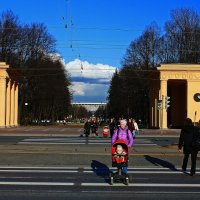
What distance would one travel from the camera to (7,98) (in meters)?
72.6

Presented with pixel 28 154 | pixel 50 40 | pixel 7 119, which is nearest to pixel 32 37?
pixel 50 40

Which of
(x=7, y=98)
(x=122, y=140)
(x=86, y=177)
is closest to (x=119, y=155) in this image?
Answer: (x=122, y=140)

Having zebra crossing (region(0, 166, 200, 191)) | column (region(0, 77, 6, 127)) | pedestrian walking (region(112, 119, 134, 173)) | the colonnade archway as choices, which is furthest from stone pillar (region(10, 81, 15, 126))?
pedestrian walking (region(112, 119, 134, 173))

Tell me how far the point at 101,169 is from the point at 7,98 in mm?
57684

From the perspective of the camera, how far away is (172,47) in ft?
286

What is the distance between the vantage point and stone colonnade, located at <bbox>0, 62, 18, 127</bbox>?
68.8 meters

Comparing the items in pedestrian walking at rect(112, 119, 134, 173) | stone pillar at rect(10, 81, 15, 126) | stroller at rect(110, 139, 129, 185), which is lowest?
stroller at rect(110, 139, 129, 185)

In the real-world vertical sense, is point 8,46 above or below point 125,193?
above

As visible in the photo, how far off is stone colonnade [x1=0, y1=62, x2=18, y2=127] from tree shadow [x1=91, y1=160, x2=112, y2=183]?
51.6m

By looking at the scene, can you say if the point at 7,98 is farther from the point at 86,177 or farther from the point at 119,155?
the point at 119,155

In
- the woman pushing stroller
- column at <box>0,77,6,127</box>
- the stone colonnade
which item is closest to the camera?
the woman pushing stroller

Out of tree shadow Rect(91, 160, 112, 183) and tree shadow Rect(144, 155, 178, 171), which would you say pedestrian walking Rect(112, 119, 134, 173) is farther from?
tree shadow Rect(144, 155, 178, 171)

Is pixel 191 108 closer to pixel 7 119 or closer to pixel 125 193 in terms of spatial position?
pixel 7 119

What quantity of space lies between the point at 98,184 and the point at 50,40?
243 ft
